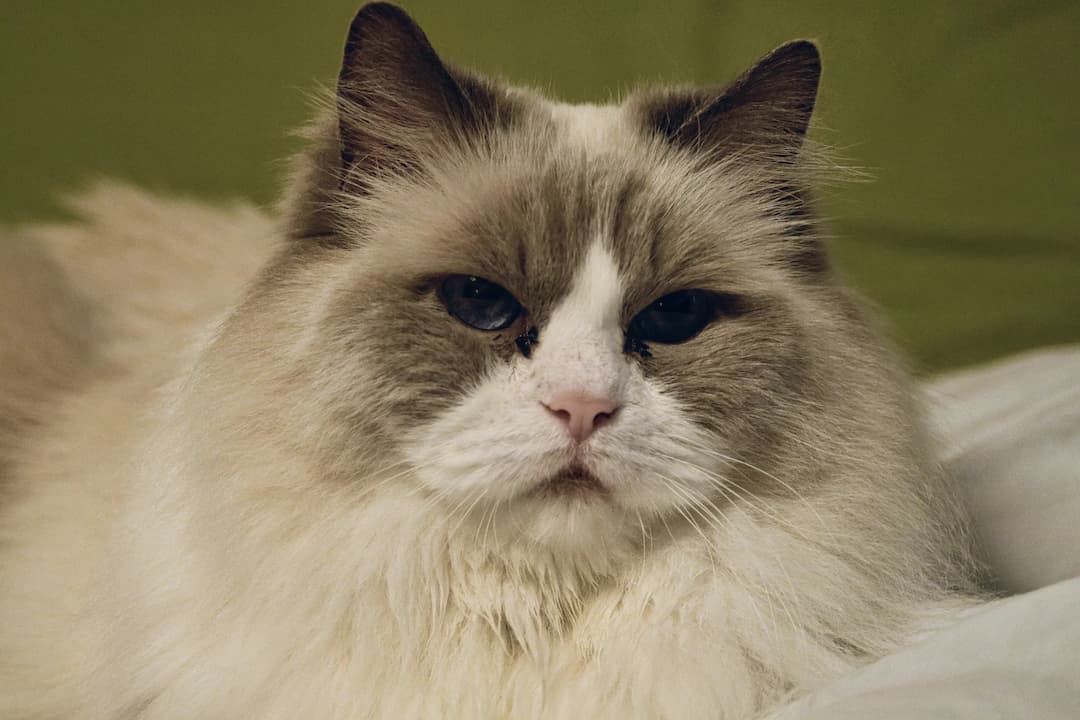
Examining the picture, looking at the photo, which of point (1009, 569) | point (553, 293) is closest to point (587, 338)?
point (553, 293)

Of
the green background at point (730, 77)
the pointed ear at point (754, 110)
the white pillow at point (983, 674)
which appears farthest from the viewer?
the green background at point (730, 77)

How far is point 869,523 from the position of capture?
50.3 inches

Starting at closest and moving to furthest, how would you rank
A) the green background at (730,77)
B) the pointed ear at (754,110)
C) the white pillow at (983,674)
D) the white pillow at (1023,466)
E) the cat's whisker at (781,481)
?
the white pillow at (983,674)
the cat's whisker at (781,481)
the pointed ear at (754,110)
the white pillow at (1023,466)
the green background at (730,77)

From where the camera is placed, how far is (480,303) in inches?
46.7

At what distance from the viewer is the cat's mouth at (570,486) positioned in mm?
1112

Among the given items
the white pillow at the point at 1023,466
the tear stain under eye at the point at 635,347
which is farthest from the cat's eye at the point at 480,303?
the white pillow at the point at 1023,466

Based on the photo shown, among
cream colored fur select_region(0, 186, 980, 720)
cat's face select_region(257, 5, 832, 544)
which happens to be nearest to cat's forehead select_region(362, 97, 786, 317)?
cat's face select_region(257, 5, 832, 544)

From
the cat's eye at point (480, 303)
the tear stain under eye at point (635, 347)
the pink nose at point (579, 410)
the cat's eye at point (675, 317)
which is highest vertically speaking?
the cat's eye at point (480, 303)

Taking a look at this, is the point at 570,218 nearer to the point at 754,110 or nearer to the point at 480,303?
the point at 480,303

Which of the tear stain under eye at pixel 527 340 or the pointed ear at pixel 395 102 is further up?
the pointed ear at pixel 395 102

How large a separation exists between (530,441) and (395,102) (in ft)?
1.52

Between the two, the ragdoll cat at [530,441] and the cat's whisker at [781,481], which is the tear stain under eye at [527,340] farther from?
the cat's whisker at [781,481]

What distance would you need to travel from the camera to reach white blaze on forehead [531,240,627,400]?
1.08 m

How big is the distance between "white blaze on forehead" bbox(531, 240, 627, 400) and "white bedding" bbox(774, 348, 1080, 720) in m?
0.43
